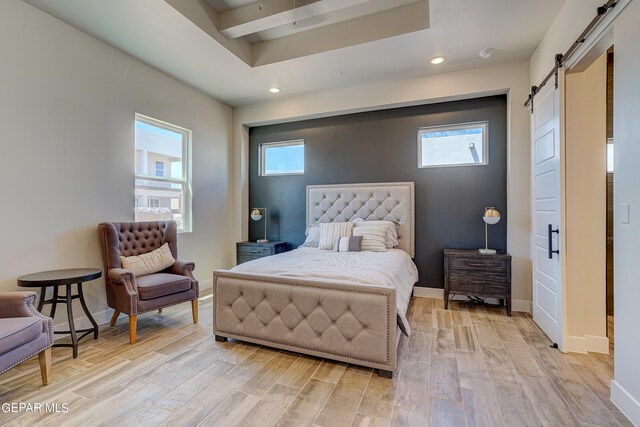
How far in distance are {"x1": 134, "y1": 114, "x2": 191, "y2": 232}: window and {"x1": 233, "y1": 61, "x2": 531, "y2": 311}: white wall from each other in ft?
6.56

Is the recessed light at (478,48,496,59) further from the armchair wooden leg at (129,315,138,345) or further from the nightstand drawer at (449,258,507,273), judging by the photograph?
the armchair wooden leg at (129,315,138,345)

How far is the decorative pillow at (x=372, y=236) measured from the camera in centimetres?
377

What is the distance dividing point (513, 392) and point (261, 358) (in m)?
1.86

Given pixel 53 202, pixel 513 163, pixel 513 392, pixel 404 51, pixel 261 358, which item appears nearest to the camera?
pixel 513 392

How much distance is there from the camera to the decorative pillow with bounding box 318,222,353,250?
156 inches

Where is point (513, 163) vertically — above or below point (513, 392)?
above

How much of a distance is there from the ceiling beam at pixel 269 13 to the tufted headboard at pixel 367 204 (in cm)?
234

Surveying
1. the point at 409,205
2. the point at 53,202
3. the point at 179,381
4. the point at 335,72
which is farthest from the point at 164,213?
the point at 409,205

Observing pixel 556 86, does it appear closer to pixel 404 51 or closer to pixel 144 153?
pixel 404 51

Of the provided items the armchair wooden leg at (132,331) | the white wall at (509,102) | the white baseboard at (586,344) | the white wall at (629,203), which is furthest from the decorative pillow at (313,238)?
the white wall at (629,203)

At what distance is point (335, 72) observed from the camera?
3832 mm

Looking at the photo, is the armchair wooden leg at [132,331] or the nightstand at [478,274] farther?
the nightstand at [478,274]
